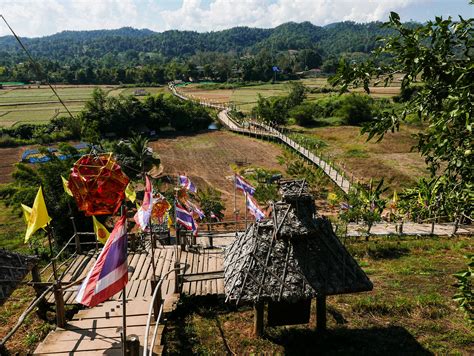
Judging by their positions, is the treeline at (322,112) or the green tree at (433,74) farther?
the treeline at (322,112)

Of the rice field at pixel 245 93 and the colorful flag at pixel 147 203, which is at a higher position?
the colorful flag at pixel 147 203

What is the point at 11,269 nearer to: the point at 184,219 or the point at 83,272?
the point at 83,272

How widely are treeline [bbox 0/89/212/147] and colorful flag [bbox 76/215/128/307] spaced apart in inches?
1930

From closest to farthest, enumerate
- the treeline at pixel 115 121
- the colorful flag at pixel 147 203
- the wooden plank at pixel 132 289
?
1. the wooden plank at pixel 132 289
2. the colorful flag at pixel 147 203
3. the treeline at pixel 115 121

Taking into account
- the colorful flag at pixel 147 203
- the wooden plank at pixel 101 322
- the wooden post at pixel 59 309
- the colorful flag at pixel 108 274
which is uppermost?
the colorful flag at pixel 108 274

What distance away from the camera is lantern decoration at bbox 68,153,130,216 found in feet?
28.9

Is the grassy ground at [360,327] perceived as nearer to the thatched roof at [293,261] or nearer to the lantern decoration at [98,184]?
the thatched roof at [293,261]

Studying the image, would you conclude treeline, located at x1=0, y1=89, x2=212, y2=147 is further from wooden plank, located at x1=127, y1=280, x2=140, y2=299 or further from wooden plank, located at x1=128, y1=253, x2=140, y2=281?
wooden plank, located at x1=127, y1=280, x2=140, y2=299

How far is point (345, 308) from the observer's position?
35.8 ft

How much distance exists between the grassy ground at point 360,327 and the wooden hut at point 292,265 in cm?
69

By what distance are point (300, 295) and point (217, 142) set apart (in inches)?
1785

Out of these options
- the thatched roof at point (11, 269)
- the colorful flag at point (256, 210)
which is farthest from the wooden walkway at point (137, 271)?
the colorful flag at point (256, 210)

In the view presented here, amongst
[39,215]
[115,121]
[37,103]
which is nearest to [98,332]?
[39,215]

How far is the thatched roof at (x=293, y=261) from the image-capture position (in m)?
8.56
